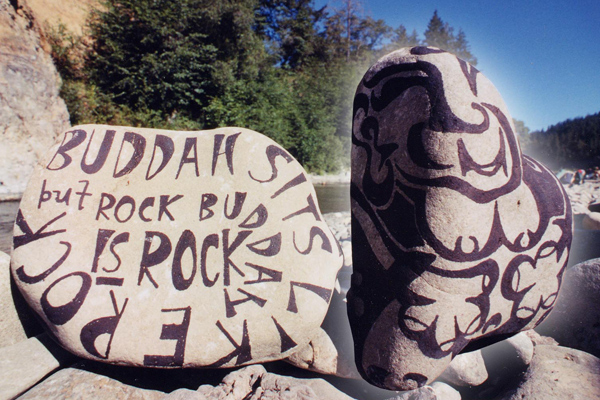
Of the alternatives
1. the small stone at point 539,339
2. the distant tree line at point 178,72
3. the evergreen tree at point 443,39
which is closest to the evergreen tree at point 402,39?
the evergreen tree at point 443,39

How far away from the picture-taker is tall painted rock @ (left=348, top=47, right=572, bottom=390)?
1.46 m

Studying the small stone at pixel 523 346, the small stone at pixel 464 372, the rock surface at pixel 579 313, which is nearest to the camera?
the small stone at pixel 464 372

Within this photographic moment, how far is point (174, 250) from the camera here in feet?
5.84

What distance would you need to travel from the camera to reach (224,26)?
535 inches

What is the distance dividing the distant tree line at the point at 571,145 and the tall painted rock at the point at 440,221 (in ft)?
98.6

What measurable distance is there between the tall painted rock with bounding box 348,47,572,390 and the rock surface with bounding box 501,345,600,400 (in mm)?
200

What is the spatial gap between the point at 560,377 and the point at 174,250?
2.01m

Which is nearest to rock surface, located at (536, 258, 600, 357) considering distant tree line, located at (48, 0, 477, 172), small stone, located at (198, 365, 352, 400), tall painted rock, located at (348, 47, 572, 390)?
tall painted rock, located at (348, 47, 572, 390)

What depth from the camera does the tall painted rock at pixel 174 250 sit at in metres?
1.64

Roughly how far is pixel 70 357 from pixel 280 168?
1.51m

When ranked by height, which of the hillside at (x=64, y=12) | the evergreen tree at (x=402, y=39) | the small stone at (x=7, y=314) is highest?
the evergreen tree at (x=402, y=39)

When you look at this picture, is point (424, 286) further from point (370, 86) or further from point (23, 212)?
point (23, 212)

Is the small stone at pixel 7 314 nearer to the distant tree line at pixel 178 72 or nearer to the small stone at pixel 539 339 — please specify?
the small stone at pixel 539 339

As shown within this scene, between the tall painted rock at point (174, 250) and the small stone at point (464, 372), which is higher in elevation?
the tall painted rock at point (174, 250)
